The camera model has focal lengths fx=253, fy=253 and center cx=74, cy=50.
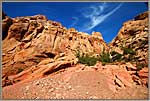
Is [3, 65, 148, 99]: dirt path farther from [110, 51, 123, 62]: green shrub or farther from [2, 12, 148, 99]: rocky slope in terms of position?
[110, 51, 123, 62]: green shrub

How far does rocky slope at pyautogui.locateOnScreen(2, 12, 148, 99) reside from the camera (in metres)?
6.99

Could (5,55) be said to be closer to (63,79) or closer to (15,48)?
(15,48)

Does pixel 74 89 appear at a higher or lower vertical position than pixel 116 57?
lower

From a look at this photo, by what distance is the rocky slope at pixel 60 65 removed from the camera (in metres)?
6.99

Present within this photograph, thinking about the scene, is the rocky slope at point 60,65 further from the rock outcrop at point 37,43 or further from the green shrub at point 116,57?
the green shrub at point 116,57

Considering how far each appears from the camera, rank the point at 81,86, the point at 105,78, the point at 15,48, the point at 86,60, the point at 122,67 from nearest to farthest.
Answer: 1. the point at 81,86
2. the point at 105,78
3. the point at 122,67
4. the point at 86,60
5. the point at 15,48

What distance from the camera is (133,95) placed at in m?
6.55

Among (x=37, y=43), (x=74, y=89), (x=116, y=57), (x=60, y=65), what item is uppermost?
(x=37, y=43)

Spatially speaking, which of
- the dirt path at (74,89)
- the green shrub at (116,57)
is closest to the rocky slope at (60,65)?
the dirt path at (74,89)

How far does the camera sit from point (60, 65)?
372 inches

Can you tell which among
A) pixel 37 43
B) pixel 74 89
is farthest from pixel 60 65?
pixel 37 43

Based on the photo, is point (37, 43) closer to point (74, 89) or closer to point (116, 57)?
point (116, 57)

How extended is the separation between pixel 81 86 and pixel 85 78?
541mm

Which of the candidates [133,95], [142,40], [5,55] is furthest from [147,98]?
[5,55]
